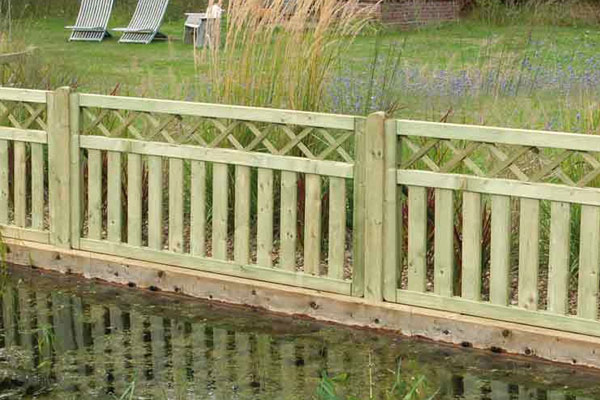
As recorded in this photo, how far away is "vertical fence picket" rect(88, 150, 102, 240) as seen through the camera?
27.9 ft

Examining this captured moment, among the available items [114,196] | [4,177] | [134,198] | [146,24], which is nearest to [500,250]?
[134,198]

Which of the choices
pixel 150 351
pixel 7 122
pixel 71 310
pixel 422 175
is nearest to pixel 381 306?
pixel 422 175

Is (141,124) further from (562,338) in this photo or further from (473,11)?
(473,11)

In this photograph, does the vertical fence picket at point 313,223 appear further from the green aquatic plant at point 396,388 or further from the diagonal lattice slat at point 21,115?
the diagonal lattice slat at point 21,115

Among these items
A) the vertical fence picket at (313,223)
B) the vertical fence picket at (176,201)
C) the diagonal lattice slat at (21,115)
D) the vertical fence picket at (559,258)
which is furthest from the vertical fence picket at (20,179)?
the vertical fence picket at (559,258)

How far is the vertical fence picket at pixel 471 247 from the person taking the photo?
7.03 metres

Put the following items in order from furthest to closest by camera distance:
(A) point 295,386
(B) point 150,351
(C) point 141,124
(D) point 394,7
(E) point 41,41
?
(D) point 394,7
(E) point 41,41
(C) point 141,124
(B) point 150,351
(A) point 295,386

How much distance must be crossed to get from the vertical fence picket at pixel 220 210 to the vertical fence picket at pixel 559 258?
2041 mm

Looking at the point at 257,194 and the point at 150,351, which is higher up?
the point at 257,194

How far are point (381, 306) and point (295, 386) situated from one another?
1.08m

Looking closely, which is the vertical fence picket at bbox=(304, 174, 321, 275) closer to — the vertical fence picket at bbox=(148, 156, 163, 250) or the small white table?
the vertical fence picket at bbox=(148, 156, 163, 250)

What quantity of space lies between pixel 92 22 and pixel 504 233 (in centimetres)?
1726

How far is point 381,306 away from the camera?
7.37 metres

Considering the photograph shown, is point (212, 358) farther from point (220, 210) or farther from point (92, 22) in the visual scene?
point (92, 22)
